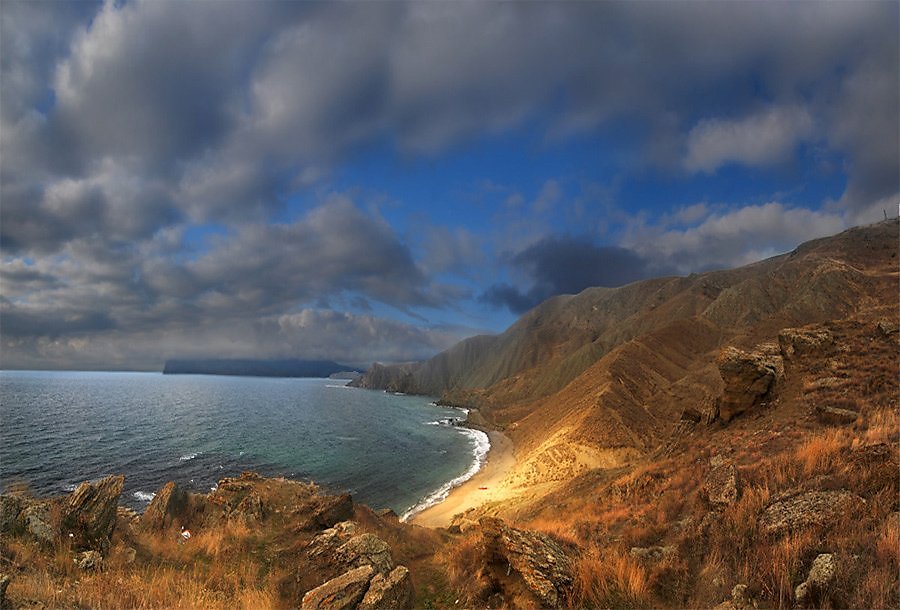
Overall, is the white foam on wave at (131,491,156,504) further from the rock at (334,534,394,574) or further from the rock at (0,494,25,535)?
the rock at (334,534,394,574)

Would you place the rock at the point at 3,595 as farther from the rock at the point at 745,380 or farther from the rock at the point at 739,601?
the rock at the point at 745,380

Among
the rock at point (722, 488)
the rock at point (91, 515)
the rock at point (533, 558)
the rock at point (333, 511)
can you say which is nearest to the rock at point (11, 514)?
the rock at point (91, 515)

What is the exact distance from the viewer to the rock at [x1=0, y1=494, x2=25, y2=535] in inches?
379

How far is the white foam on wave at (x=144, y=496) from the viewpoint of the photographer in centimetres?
3244

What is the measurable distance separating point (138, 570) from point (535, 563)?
29.5 feet

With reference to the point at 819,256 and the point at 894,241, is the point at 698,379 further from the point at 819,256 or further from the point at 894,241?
the point at 894,241

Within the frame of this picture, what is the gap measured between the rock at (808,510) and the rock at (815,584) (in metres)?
1.68

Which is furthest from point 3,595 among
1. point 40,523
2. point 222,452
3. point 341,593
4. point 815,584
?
point 222,452

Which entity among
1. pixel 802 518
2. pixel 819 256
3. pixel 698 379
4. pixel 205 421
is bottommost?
pixel 205 421

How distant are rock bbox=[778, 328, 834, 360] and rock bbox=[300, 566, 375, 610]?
78.6 ft

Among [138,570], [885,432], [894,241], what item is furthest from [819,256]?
[138,570]

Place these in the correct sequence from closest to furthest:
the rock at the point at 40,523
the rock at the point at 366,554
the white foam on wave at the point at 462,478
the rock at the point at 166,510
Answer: the rock at the point at 366,554
the rock at the point at 40,523
the rock at the point at 166,510
the white foam on wave at the point at 462,478

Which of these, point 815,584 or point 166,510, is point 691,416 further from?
point 166,510

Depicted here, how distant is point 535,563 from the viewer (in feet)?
26.0
